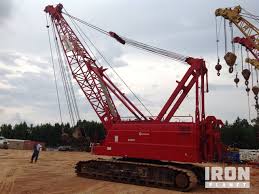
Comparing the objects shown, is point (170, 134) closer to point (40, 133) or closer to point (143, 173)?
point (143, 173)

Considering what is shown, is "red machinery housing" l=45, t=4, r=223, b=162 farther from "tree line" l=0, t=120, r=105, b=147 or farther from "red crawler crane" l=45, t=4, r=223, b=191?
"tree line" l=0, t=120, r=105, b=147

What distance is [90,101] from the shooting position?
28.0 metres

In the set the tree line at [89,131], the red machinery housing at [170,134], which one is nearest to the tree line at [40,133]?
the tree line at [89,131]

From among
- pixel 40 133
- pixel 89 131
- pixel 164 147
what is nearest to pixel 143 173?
pixel 164 147

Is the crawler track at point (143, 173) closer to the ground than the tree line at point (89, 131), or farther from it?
closer to the ground

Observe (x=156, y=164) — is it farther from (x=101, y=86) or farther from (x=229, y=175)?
(x=101, y=86)

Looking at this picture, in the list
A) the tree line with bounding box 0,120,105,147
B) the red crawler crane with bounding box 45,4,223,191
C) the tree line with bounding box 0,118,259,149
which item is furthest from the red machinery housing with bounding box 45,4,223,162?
the tree line with bounding box 0,120,105,147

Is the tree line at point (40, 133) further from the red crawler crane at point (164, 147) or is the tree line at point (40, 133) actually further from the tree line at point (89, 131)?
the red crawler crane at point (164, 147)

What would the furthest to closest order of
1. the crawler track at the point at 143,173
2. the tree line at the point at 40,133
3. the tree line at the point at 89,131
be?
the tree line at the point at 40,133
the tree line at the point at 89,131
the crawler track at the point at 143,173

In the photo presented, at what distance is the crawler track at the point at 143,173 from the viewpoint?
17.9 meters

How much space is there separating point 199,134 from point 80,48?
1448 centimetres

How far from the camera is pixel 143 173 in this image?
19.1m

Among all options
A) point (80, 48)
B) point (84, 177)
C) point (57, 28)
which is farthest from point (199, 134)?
point (57, 28)

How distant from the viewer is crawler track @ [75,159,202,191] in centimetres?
1788
